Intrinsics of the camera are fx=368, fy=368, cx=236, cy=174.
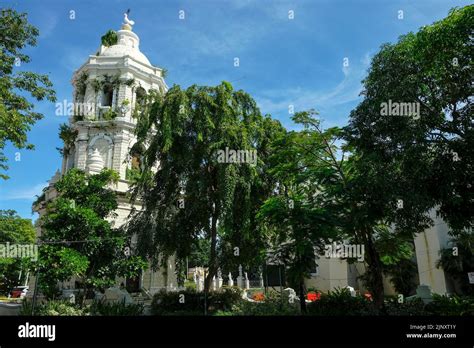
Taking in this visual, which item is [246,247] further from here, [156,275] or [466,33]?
[466,33]

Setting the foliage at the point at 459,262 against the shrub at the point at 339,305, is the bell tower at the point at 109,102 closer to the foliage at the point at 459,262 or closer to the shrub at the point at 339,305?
the shrub at the point at 339,305

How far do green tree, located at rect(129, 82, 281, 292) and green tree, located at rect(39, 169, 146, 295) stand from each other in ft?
4.39

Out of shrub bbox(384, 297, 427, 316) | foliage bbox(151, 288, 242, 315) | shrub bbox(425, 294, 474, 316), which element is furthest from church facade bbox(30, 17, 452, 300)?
shrub bbox(425, 294, 474, 316)

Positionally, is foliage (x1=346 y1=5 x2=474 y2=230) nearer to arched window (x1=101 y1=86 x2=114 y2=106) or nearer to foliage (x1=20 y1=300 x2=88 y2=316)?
foliage (x1=20 y1=300 x2=88 y2=316)

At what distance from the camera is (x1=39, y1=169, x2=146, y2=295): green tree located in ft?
50.0

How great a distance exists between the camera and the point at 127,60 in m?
30.1

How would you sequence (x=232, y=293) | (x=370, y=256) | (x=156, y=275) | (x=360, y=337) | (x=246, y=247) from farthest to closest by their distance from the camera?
1. (x=156, y=275)
2. (x=232, y=293)
3. (x=246, y=247)
4. (x=370, y=256)
5. (x=360, y=337)

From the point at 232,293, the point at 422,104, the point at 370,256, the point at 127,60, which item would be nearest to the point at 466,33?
the point at 422,104

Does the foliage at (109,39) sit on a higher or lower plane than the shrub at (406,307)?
higher

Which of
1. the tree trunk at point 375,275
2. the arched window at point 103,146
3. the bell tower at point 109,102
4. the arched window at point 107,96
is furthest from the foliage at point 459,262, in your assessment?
the arched window at point 107,96

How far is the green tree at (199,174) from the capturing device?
17.3 meters

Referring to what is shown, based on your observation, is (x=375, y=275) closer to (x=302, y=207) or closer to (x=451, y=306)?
(x=451, y=306)

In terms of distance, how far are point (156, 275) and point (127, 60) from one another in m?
17.3

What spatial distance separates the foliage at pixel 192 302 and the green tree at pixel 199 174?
0.97 metres
